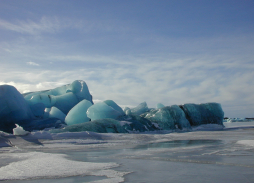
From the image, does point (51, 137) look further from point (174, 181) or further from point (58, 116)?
point (58, 116)

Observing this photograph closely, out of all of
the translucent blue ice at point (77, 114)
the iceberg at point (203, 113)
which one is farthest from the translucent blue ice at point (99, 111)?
the iceberg at point (203, 113)

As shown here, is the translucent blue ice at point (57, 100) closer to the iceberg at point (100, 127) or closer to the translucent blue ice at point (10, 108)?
the translucent blue ice at point (10, 108)

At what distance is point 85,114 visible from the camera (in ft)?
50.9

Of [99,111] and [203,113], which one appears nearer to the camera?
[99,111]

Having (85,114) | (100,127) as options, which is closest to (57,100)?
(85,114)

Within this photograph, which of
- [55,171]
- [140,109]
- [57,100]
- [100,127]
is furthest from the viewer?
[140,109]

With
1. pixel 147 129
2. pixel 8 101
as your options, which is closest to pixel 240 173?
pixel 147 129

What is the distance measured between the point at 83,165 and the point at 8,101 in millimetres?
13776

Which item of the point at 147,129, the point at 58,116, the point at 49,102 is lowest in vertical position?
the point at 147,129

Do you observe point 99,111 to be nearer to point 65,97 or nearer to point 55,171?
point 65,97

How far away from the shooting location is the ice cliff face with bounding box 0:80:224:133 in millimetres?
13172

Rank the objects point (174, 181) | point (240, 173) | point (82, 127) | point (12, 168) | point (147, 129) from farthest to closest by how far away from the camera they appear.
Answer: point (147, 129) < point (82, 127) < point (12, 168) < point (240, 173) < point (174, 181)

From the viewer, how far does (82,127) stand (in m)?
10.5

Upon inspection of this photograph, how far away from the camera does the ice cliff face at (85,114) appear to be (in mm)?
13172
